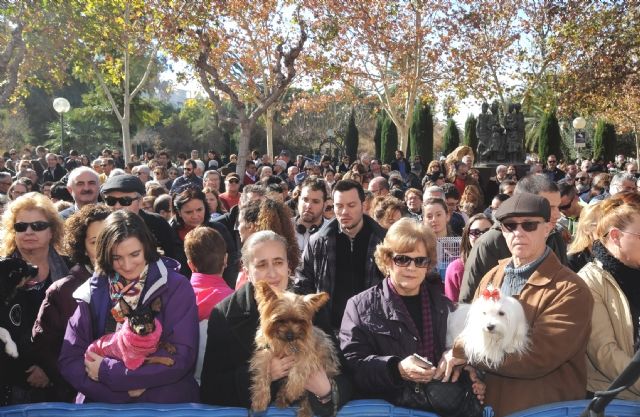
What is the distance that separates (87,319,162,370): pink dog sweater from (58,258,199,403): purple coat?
2.1 inches

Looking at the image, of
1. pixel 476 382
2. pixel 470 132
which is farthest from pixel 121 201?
pixel 470 132

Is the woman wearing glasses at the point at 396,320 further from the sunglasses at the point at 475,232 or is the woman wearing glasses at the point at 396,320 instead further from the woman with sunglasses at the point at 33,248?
the sunglasses at the point at 475,232

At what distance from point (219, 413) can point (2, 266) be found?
4.83 feet

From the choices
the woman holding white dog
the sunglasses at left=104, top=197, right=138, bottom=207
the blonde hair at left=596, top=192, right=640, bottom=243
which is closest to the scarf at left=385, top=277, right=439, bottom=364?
the woman holding white dog

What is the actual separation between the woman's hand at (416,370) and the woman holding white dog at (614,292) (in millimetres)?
1009

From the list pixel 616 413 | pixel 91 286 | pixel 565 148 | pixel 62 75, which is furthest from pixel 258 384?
pixel 565 148

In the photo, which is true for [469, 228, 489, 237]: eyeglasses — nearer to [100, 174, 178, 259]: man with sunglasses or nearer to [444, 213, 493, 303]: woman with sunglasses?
[444, 213, 493, 303]: woman with sunglasses

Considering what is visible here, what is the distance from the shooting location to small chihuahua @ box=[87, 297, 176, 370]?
2811 mm

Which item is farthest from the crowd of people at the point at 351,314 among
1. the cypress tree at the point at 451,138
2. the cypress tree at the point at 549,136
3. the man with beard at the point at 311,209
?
the cypress tree at the point at 451,138

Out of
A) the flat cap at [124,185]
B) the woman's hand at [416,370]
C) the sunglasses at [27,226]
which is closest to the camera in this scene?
the woman's hand at [416,370]

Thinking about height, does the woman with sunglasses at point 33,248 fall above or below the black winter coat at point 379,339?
above

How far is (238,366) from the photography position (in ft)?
9.59

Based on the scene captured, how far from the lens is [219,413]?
291 cm

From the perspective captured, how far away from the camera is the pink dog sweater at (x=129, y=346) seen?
281 centimetres
